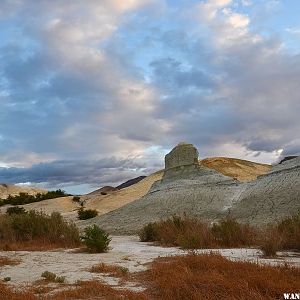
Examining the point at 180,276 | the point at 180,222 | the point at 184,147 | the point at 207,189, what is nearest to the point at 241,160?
the point at 184,147

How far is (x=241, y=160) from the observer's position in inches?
2630

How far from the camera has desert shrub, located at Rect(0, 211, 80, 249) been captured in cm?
1714

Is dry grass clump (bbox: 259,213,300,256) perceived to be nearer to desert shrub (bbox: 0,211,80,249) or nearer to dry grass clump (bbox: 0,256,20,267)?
dry grass clump (bbox: 0,256,20,267)

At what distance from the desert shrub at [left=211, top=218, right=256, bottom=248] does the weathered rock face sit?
17758mm

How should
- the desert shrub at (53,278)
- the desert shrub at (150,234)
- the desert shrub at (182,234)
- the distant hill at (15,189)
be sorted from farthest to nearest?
the distant hill at (15,189) < the desert shrub at (150,234) < the desert shrub at (182,234) < the desert shrub at (53,278)

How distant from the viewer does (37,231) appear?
1780 centimetres

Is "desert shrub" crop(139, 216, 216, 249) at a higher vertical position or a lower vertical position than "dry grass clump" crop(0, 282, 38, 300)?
higher

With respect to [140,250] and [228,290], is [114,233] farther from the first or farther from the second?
[228,290]

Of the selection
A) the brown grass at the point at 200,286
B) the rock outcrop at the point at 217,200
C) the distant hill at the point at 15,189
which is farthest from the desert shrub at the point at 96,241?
the distant hill at the point at 15,189

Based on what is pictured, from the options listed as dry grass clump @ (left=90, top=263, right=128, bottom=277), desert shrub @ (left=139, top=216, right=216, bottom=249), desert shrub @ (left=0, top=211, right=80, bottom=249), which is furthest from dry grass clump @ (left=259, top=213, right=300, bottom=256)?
desert shrub @ (left=0, top=211, right=80, bottom=249)

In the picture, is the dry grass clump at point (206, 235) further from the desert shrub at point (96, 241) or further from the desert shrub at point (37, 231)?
the desert shrub at point (37, 231)

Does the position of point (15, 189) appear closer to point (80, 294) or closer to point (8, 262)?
point (8, 262)

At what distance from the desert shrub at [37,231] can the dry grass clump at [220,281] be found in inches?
324

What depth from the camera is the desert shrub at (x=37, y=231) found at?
56.2ft
